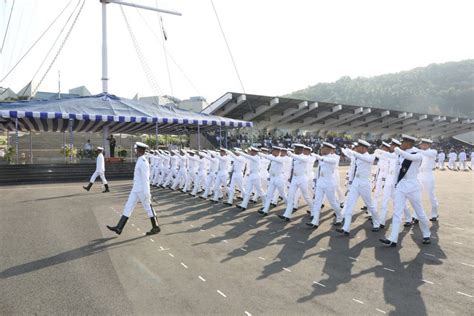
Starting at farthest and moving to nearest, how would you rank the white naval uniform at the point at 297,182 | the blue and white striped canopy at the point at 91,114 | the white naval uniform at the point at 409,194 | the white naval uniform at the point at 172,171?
the blue and white striped canopy at the point at 91,114
the white naval uniform at the point at 172,171
the white naval uniform at the point at 297,182
the white naval uniform at the point at 409,194

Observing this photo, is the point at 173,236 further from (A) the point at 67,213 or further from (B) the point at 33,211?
(B) the point at 33,211

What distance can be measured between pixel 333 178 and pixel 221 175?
174 inches

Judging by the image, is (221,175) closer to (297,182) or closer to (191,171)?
(191,171)

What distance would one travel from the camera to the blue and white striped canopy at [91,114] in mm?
20234

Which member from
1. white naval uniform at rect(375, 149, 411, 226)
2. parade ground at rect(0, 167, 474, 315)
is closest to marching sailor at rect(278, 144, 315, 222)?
parade ground at rect(0, 167, 474, 315)

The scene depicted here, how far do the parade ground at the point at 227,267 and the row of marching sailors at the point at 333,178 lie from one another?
1.53ft

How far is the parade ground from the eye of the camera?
416cm

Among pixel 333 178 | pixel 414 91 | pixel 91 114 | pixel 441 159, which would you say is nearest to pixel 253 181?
pixel 333 178

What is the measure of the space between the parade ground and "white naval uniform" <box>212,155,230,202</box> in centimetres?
259

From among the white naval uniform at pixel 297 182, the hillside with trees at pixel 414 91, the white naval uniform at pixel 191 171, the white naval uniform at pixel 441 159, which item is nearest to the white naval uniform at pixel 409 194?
the white naval uniform at pixel 297 182

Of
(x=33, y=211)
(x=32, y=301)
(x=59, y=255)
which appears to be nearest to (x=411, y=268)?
(x=32, y=301)

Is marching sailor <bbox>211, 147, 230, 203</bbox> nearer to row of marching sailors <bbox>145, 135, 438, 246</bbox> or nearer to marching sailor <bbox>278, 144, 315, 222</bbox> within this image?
row of marching sailors <bbox>145, 135, 438, 246</bbox>

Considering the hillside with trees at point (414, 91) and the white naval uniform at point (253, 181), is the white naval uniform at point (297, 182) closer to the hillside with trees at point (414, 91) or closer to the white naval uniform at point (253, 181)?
the white naval uniform at point (253, 181)

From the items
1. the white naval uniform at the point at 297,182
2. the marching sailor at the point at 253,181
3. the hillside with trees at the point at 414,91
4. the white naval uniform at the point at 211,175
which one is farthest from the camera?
the hillside with trees at the point at 414,91
